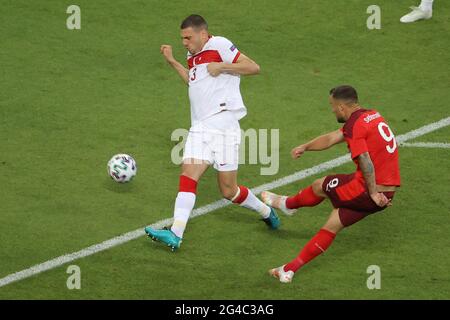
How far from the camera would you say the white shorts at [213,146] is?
39.9ft

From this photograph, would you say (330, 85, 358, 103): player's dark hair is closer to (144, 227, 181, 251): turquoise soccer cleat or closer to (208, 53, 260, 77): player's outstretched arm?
(208, 53, 260, 77): player's outstretched arm

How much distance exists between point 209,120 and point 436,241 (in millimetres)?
2571

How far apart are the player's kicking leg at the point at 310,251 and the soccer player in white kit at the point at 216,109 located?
109cm

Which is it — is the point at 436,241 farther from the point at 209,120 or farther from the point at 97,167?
the point at 97,167

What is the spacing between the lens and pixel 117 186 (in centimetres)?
1336

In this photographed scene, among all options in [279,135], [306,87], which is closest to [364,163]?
[279,135]

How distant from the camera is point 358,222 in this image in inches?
498

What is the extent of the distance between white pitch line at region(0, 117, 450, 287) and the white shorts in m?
0.82

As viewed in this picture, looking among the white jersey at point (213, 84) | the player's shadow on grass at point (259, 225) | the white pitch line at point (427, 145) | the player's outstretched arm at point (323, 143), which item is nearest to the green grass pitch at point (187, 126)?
the player's shadow on grass at point (259, 225)

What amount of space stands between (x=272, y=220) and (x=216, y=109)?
127 centimetres

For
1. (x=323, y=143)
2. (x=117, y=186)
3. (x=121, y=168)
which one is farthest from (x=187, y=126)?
(x=323, y=143)

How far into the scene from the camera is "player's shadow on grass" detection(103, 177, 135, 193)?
13.3m

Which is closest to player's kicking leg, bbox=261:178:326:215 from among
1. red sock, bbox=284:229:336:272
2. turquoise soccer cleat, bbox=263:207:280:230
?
turquoise soccer cleat, bbox=263:207:280:230

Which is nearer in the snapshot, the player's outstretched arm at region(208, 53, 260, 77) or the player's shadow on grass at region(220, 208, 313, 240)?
the player's outstretched arm at region(208, 53, 260, 77)
